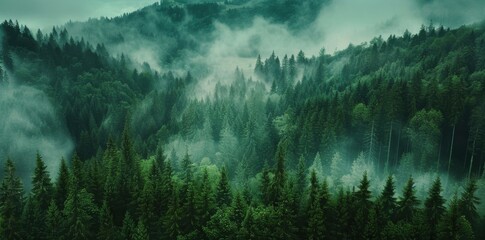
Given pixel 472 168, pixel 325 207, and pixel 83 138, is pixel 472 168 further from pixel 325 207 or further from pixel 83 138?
pixel 83 138

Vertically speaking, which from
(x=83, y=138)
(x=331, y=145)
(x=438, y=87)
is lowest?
(x=83, y=138)

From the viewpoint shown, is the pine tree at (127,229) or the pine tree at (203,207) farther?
the pine tree at (203,207)

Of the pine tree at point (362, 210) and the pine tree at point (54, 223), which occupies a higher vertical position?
the pine tree at point (362, 210)

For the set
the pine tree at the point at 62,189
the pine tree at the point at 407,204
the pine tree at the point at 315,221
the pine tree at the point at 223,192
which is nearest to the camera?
the pine tree at the point at 315,221

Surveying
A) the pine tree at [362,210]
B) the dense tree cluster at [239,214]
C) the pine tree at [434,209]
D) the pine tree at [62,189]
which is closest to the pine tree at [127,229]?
the dense tree cluster at [239,214]

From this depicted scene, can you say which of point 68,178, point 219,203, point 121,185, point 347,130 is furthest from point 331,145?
point 68,178

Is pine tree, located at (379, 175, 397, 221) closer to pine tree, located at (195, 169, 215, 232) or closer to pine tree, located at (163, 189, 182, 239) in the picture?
pine tree, located at (195, 169, 215, 232)

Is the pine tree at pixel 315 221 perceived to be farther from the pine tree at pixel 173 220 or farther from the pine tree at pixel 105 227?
the pine tree at pixel 105 227

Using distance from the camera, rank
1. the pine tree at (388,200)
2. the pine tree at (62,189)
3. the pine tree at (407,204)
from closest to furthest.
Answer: the pine tree at (407,204) < the pine tree at (388,200) < the pine tree at (62,189)

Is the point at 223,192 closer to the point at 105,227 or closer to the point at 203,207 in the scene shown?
the point at 203,207
